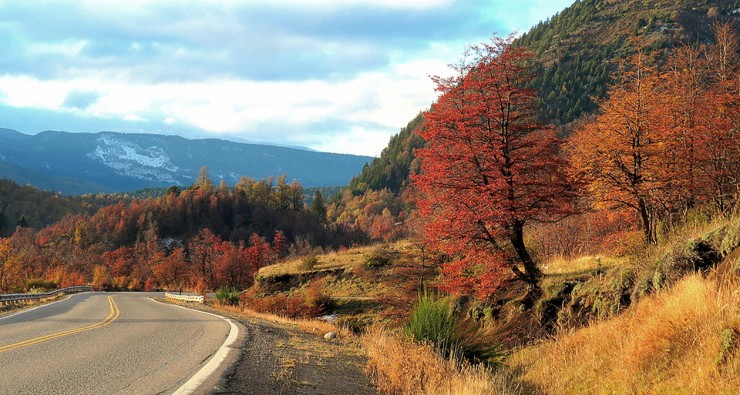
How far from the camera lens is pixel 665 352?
20.4 ft

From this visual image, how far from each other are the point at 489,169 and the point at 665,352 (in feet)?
35.0

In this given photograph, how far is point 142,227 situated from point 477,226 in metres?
164

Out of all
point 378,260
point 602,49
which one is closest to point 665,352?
point 378,260

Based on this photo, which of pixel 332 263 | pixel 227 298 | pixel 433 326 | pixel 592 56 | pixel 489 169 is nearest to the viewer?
pixel 433 326

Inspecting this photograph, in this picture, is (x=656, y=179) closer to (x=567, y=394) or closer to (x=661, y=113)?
(x=661, y=113)

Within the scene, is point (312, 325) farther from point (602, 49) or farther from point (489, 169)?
point (602, 49)

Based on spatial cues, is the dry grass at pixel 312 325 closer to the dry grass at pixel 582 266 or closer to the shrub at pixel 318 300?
the dry grass at pixel 582 266

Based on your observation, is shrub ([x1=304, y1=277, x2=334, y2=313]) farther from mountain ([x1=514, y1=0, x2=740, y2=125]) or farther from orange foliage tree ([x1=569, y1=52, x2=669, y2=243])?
mountain ([x1=514, y1=0, x2=740, y2=125])

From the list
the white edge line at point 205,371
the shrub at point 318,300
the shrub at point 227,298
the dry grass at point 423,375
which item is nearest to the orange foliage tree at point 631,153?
the dry grass at point 423,375

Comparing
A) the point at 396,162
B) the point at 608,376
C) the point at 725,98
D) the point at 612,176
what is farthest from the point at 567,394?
the point at 396,162

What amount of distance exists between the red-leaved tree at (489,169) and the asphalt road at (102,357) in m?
8.54

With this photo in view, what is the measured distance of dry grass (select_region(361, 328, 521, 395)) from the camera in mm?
6816

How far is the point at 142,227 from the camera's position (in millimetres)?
158625

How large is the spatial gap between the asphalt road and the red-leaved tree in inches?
336
